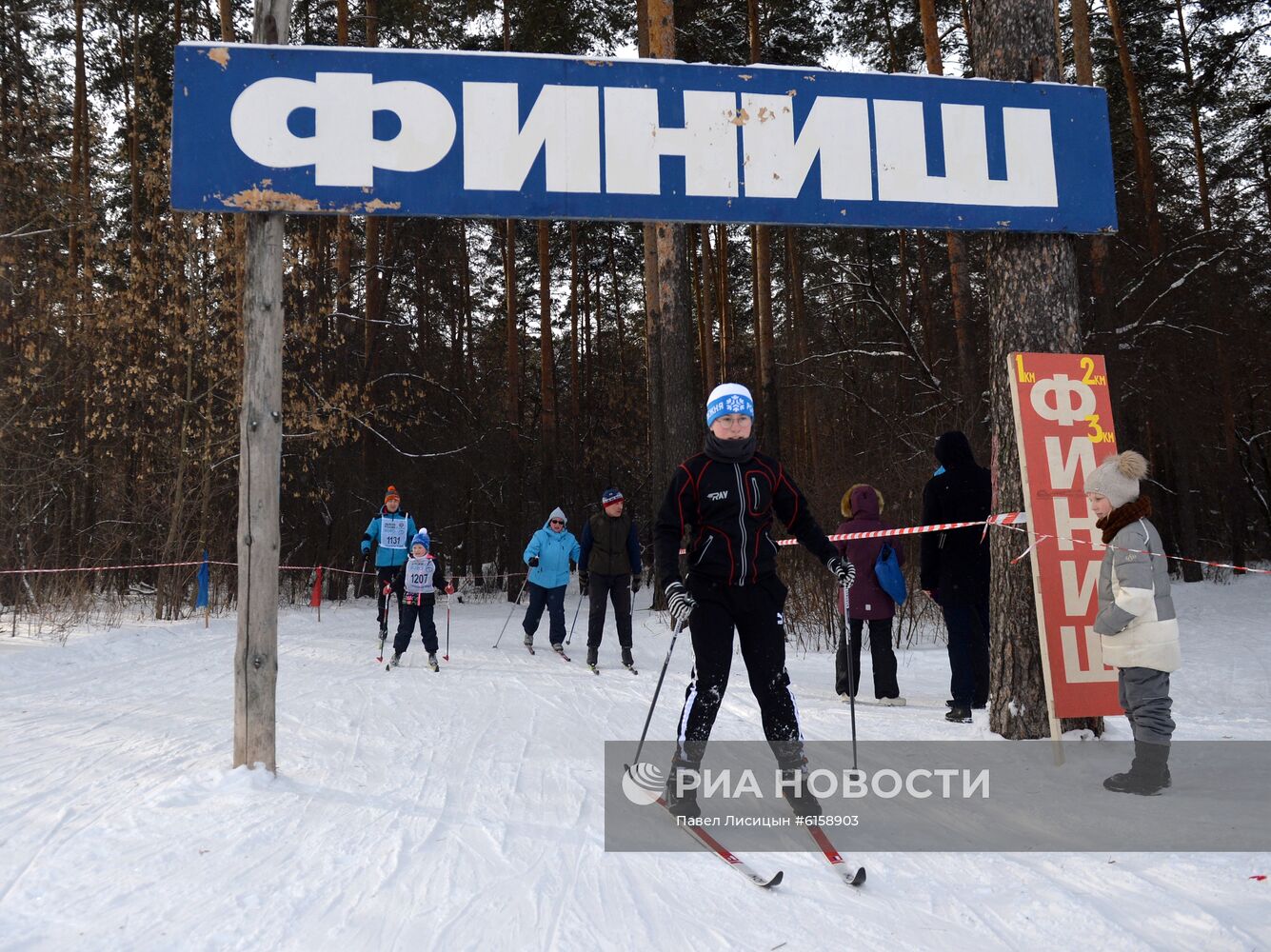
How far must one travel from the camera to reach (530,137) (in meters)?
4.98

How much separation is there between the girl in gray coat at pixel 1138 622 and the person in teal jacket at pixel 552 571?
268 inches

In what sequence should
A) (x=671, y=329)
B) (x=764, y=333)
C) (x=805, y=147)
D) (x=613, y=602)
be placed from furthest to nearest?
(x=764, y=333), (x=671, y=329), (x=613, y=602), (x=805, y=147)

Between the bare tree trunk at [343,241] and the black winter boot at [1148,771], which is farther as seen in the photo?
the bare tree trunk at [343,241]

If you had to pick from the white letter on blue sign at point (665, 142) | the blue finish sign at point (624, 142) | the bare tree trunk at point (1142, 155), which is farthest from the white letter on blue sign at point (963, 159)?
the bare tree trunk at point (1142, 155)

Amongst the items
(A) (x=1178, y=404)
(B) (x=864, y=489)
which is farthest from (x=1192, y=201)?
(B) (x=864, y=489)

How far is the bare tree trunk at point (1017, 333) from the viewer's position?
548cm

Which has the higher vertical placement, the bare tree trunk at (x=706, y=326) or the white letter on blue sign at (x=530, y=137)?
the bare tree trunk at (x=706, y=326)

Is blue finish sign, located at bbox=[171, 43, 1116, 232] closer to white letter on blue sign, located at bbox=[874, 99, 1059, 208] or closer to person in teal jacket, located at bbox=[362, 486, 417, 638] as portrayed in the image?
white letter on blue sign, located at bbox=[874, 99, 1059, 208]

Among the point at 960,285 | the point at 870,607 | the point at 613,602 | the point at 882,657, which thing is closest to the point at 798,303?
the point at 960,285

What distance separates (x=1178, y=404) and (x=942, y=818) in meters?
16.9

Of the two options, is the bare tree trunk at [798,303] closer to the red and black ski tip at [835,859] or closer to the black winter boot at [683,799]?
the black winter boot at [683,799]

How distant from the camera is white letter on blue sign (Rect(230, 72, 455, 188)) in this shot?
4.71 metres

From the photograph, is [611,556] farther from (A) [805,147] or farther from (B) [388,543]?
(A) [805,147]

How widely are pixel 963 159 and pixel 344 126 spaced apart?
359 cm
